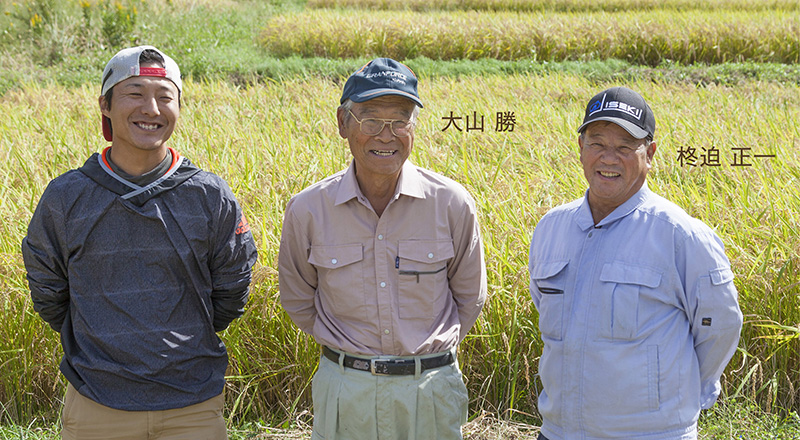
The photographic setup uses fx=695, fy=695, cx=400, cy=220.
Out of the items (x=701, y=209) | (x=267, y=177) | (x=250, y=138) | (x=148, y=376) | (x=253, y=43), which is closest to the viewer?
(x=148, y=376)

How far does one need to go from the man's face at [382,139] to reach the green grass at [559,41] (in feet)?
38.2

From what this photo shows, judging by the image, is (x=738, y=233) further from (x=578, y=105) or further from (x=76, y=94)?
(x=76, y=94)

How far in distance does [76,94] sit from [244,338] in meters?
5.72

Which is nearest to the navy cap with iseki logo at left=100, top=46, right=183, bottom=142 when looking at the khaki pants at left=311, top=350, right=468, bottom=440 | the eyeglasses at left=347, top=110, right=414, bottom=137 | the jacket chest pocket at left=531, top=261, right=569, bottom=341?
the eyeglasses at left=347, top=110, right=414, bottom=137

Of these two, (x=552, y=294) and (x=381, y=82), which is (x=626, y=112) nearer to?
(x=552, y=294)

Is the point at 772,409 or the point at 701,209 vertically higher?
the point at 701,209

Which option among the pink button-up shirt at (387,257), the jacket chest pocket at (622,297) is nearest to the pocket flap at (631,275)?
the jacket chest pocket at (622,297)

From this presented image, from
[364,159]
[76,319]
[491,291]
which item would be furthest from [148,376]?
[491,291]

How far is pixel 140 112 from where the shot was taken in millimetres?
1963

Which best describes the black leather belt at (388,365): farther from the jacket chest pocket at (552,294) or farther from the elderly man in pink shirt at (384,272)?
the jacket chest pocket at (552,294)

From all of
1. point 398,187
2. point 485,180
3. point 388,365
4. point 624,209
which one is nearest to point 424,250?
point 398,187

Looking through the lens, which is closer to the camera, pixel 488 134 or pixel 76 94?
pixel 488 134

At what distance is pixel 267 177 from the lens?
13.3 ft

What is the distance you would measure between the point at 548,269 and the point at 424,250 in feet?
1.20
